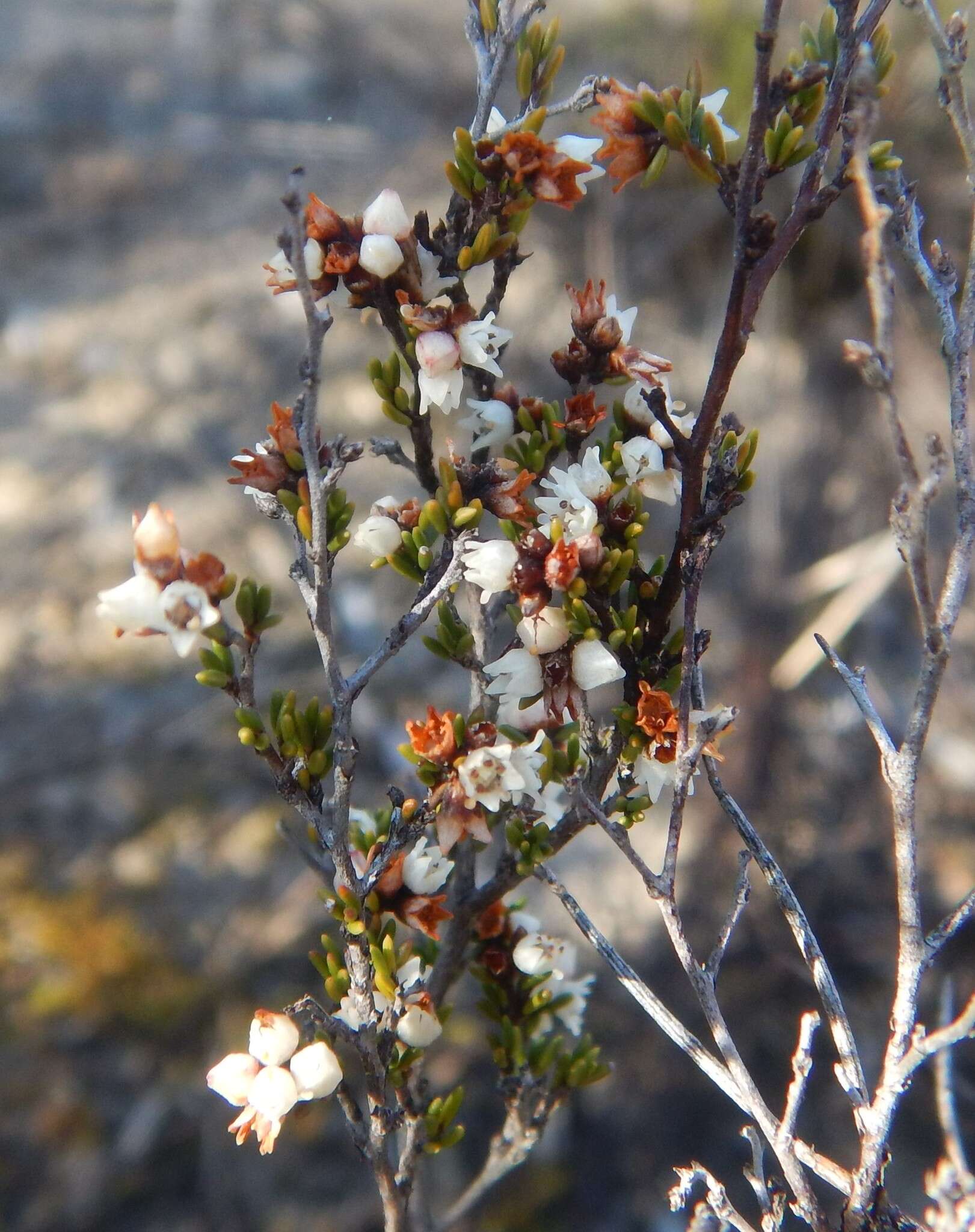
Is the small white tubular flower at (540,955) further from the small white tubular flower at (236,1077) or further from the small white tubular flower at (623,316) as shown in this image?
the small white tubular flower at (623,316)

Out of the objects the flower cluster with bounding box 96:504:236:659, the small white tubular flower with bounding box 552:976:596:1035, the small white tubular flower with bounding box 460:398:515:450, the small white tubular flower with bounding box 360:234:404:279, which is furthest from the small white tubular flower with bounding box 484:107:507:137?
the small white tubular flower with bounding box 552:976:596:1035

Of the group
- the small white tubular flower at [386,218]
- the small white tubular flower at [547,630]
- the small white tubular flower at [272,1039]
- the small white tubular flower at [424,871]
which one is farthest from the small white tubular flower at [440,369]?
the small white tubular flower at [272,1039]

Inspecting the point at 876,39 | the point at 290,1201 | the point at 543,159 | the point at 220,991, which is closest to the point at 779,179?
the point at 876,39

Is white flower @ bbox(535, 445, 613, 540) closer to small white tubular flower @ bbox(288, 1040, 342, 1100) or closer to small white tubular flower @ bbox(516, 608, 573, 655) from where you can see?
small white tubular flower @ bbox(516, 608, 573, 655)

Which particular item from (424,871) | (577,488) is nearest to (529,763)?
(424,871)

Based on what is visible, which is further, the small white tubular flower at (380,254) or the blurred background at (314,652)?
the blurred background at (314,652)

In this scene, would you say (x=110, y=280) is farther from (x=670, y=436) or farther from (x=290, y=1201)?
(x=670, y=436)
